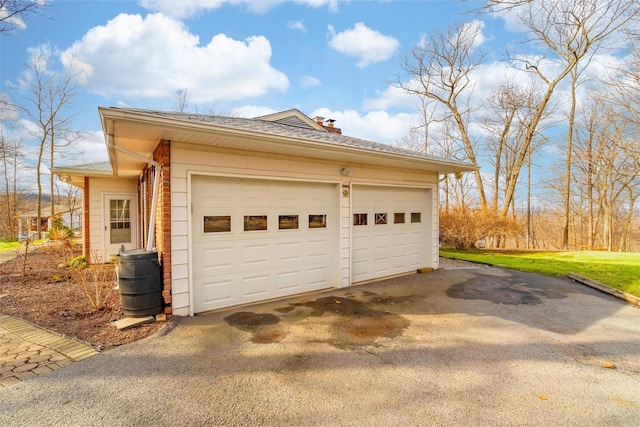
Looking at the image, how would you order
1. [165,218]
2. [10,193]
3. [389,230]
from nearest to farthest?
[165,218] < [389,230] < [10,193]

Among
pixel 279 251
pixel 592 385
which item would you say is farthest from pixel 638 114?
pixel 279 251

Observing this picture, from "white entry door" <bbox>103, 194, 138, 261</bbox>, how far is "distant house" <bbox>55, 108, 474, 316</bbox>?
235 cm

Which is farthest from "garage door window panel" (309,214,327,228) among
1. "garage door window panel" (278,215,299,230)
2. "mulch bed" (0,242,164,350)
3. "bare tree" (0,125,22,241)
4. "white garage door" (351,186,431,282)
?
"bare tree" (0,125,22,241)

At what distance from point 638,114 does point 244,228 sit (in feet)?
42.7

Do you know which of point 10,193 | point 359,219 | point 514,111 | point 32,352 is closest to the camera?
point 32,352

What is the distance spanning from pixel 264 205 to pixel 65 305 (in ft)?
12.2

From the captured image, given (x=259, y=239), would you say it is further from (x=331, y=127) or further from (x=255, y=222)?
(x=331, y=127)

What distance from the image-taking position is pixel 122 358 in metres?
3.33

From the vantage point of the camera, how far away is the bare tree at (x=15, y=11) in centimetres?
588

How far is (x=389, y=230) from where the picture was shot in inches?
292

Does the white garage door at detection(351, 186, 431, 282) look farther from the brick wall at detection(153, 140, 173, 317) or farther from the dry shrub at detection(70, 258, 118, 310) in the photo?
the dry shrub at detection(70, 258, 118, 310)

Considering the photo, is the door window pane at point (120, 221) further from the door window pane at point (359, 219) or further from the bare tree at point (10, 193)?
the bare tree at point (10, 193)

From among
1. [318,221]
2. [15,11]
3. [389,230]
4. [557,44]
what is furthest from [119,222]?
[557,44]

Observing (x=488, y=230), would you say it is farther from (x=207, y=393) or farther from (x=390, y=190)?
(x=207, y=393)
